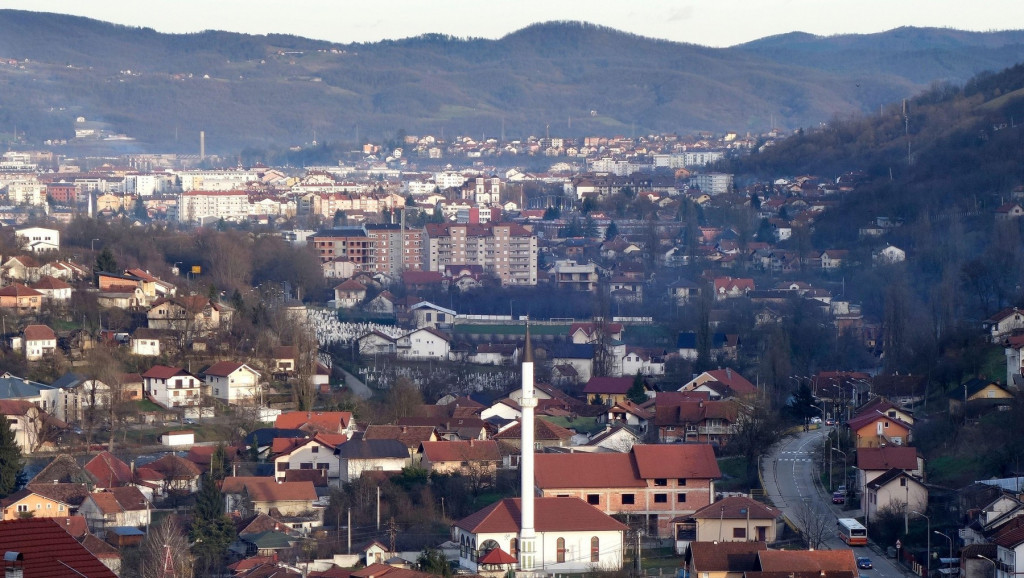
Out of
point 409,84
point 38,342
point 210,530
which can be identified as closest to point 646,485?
point 210,530

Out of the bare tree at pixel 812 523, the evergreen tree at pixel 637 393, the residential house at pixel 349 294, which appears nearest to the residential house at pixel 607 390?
the evergreen tree at pixel 637 393

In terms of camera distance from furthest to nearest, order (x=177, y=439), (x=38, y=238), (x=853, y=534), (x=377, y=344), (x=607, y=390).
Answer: (x=38, y=238)
(x=377, y=344)
(x=607, y=390)
(x=177, y=439)
(x=853, y=534)

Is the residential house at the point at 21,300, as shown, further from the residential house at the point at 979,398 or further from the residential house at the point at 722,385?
the residential house at the point at 979,398

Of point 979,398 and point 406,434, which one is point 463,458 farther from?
point 979,398

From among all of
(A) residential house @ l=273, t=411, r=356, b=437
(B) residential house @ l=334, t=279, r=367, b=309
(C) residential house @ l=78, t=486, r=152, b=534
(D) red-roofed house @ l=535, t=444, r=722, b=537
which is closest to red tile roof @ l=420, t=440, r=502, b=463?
(D) red-roofed house @ l=535, t=444, r=722, b=537

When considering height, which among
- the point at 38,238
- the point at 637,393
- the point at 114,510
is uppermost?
the point at 38,238

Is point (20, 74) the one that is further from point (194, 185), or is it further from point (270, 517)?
point (270, 517)
